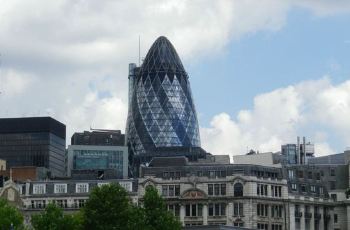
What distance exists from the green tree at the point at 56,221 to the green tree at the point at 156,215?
10260 mm

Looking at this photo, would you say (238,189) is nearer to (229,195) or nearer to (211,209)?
(229,195)

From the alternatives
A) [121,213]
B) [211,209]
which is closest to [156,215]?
[121,213]

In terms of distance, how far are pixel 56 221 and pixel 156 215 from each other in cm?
1443

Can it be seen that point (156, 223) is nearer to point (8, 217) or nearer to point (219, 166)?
point (8, 217)

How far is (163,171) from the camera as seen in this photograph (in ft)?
641

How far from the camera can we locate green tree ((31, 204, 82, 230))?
485 ft

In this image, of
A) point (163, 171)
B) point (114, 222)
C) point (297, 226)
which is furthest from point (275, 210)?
point (114, 222)

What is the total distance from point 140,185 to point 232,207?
17.5 metres

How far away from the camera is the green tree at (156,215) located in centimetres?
15100

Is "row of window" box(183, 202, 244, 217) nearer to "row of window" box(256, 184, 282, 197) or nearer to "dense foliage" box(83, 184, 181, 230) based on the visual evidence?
"row of window" box(256, 184, 282, 197)

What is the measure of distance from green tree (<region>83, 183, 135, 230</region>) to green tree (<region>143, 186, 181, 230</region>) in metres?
2.44

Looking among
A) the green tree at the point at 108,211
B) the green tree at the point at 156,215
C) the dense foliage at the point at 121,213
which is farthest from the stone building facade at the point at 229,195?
the green tree at the point at 108,211

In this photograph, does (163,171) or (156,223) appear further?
(163,171)

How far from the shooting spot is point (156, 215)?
500 ft
